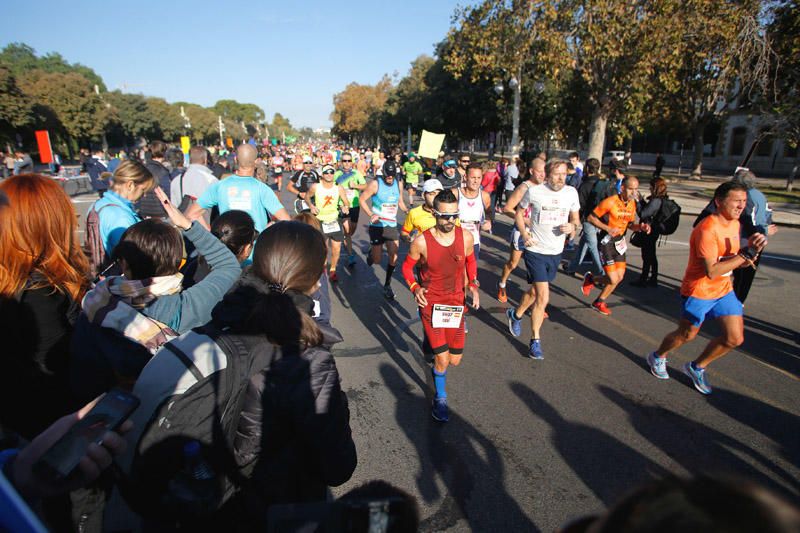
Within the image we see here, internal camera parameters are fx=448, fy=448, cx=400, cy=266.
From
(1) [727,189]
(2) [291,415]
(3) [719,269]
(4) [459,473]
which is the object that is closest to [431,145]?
(1) [727,189]

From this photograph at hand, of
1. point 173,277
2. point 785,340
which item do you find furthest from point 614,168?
point 173,277

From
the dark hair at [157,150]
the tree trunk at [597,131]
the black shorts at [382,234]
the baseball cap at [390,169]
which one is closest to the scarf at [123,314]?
Answer: the black shorts at [382,234]

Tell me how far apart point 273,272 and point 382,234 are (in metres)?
5.18

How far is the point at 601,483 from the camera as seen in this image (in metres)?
2.84

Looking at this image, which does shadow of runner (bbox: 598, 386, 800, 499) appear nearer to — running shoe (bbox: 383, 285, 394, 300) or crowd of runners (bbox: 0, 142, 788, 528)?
crowd of runners (bbox: 0, 142, 788, 528)

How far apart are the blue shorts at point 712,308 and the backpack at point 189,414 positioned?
378 cm

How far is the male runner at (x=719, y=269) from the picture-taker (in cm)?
362

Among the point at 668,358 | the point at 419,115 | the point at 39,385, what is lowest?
the point at 668,358

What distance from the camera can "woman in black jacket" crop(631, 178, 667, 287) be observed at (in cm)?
660

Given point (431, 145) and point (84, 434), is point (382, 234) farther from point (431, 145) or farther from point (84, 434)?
point (431, 145)

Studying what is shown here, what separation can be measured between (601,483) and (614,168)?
22.5 ft

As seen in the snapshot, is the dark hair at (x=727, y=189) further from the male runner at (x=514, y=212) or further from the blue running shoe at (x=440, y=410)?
the blue running shoe at (x=440, y=410)

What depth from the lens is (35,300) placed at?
74.0 inches

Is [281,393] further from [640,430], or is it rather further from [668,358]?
[668,358]
